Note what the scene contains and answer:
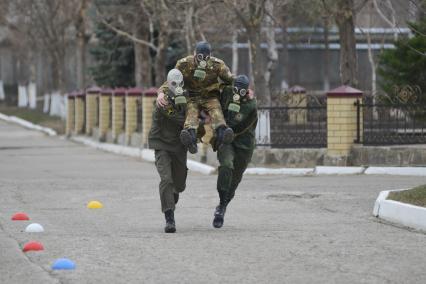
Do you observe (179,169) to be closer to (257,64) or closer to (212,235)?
(212,235)

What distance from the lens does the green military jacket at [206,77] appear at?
11.9 metres

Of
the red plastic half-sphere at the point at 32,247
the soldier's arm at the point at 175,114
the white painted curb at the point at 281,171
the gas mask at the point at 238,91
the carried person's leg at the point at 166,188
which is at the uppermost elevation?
the gas mask at the point at 238,91

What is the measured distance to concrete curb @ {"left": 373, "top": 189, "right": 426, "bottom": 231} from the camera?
40.2 ft

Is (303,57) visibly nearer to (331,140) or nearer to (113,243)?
(331,140)

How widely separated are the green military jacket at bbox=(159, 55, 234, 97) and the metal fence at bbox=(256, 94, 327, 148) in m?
11.8

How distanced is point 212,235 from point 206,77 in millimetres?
1620

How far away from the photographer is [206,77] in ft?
39.3

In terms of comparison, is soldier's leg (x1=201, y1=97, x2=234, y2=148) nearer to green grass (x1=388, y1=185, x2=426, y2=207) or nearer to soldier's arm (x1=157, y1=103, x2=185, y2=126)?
soldier's arm (x1=157, y1=103, x2=185, y2=126)

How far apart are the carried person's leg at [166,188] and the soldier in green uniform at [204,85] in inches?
17.3

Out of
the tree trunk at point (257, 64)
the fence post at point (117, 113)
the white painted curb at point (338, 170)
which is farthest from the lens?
the fence post at point (117, 113)

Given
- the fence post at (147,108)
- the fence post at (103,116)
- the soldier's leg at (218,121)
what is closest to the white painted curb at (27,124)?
the fence post at (103,116)

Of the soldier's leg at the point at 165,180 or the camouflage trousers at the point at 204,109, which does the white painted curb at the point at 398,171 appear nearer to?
the camouflage trousers at the point at 204,109

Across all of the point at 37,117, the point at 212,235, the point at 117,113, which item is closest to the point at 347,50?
the point at 117,113

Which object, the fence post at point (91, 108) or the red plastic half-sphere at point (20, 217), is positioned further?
the fence post at point (91, 108)
